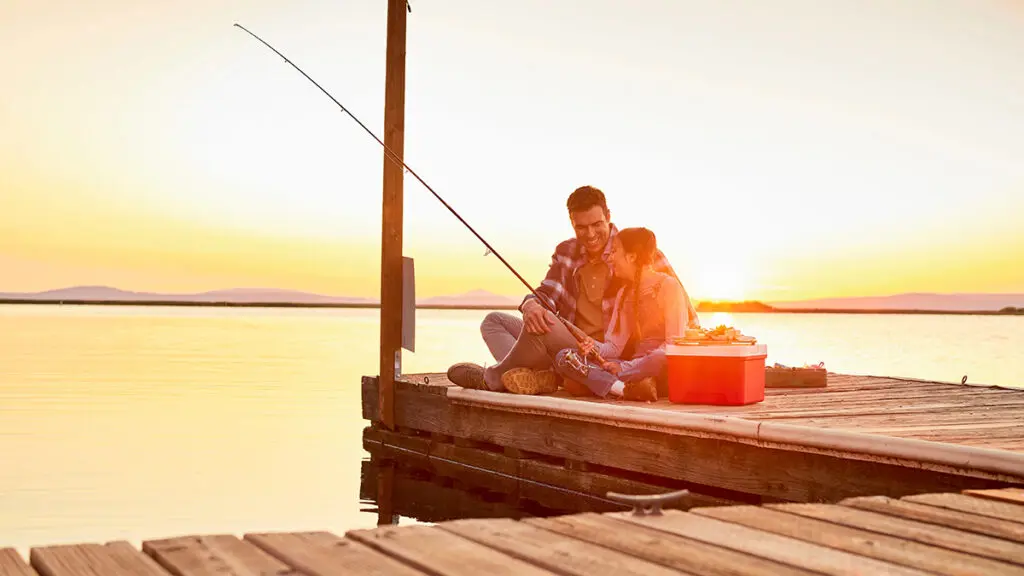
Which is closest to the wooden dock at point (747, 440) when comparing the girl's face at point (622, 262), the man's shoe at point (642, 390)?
the man's shoe at point (642, 390)

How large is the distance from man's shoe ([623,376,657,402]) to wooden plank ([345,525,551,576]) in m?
3.59

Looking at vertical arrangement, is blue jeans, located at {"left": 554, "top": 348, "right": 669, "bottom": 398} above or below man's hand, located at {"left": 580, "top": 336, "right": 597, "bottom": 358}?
below

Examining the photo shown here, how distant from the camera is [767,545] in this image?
2.63 meters

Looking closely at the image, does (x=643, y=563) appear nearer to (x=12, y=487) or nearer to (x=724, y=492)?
(x=724, y=492)

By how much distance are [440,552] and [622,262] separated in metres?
4.06

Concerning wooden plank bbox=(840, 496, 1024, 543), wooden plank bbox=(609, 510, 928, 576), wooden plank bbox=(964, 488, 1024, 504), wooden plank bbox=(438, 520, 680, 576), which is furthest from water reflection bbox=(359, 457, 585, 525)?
wooden plank bbox=(438, 520, 680, 576)

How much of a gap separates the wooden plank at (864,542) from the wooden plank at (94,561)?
148cm

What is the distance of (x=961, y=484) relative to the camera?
168 inches

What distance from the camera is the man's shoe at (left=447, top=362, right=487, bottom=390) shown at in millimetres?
7217

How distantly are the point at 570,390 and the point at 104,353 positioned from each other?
78.6ft

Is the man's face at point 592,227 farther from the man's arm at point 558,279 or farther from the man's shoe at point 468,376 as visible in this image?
the man's shoe at point 468,376

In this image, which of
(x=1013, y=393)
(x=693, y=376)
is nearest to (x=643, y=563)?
(x=693, y=376)

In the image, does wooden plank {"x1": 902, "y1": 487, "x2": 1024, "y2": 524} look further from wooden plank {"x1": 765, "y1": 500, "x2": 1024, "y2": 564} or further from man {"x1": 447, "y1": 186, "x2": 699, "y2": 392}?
man {"x1": 447, "y1": 186, "x2": 699, "y2": 392}

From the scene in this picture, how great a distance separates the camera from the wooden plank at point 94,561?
2.34 meters
